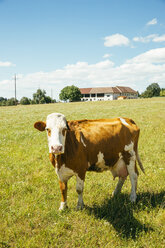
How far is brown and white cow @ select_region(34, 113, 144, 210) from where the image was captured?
4250 mm

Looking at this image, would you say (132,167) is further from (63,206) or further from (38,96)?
(38,96)

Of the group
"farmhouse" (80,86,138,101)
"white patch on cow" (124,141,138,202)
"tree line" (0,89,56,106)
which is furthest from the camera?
"farmhouse" (80,86,138,101)

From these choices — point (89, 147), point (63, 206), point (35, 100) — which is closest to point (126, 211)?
point (63, 206)

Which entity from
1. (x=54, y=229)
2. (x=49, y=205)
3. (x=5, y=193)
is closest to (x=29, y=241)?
(x=54, y=229)

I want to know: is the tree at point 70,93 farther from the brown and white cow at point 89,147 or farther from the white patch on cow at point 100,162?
the white patch on cow at point 100,162

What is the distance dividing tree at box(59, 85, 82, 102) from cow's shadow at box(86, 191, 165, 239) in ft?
377

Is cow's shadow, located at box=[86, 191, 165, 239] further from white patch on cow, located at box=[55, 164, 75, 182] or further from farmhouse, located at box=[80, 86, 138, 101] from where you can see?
farmhouse, located at box=[80, 86, 138, 101]

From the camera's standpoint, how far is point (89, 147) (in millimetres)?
4777

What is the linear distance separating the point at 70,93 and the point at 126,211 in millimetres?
115495

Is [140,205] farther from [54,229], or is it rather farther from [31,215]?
[31,215]

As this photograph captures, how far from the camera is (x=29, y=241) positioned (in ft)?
12.1

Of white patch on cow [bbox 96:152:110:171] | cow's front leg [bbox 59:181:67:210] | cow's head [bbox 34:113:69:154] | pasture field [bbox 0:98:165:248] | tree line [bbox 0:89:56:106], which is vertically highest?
tree line [bbox 0:89:56:106]

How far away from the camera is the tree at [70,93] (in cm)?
11856

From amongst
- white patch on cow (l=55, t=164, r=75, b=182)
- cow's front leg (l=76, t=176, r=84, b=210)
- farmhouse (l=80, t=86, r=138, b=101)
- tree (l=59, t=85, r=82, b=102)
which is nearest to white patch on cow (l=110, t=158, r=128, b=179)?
cow's front leg (l=76, t=176, r=84, b=210)
